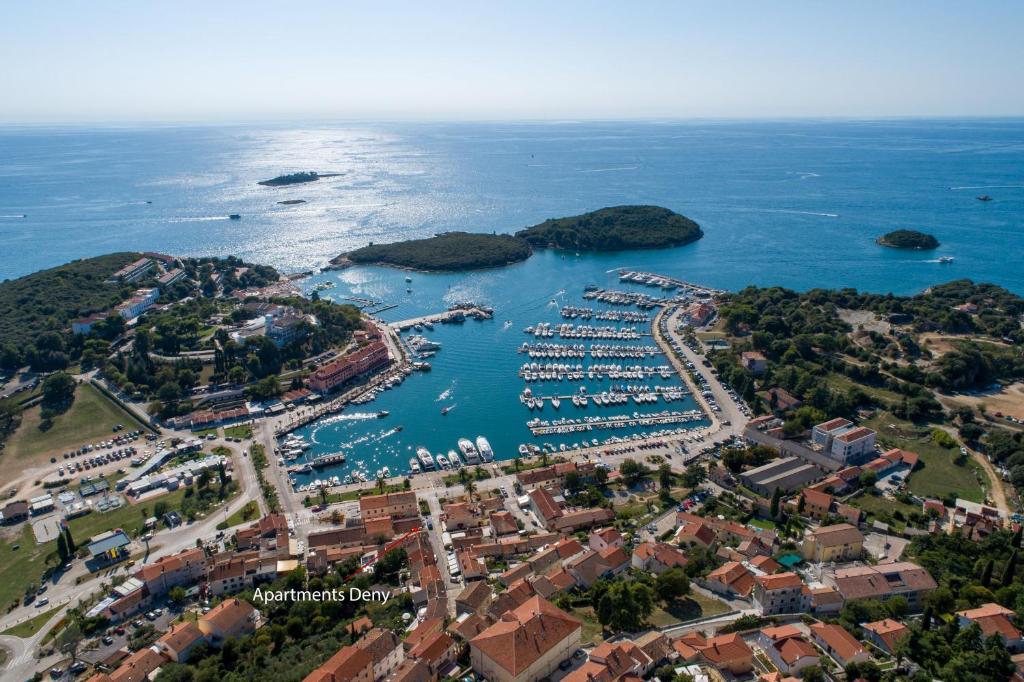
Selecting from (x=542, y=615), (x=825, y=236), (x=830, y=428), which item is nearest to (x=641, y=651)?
(x=542, y=615)

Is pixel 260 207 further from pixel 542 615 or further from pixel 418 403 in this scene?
pixel 542 615

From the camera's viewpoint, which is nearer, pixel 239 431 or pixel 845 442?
pixel 845 442

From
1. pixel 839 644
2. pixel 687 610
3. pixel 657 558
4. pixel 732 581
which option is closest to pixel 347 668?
pixel 687 610

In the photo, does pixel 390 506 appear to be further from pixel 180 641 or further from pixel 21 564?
pixel 21 564

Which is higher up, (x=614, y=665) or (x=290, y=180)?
(x=290, y=180)

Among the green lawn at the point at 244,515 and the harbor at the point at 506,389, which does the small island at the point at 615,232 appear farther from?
the green lawn at the point at 244,515

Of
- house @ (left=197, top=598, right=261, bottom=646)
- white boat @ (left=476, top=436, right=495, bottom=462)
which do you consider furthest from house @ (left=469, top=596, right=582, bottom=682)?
white boat @ (left=476, top=436, right=495, bottom=462)
